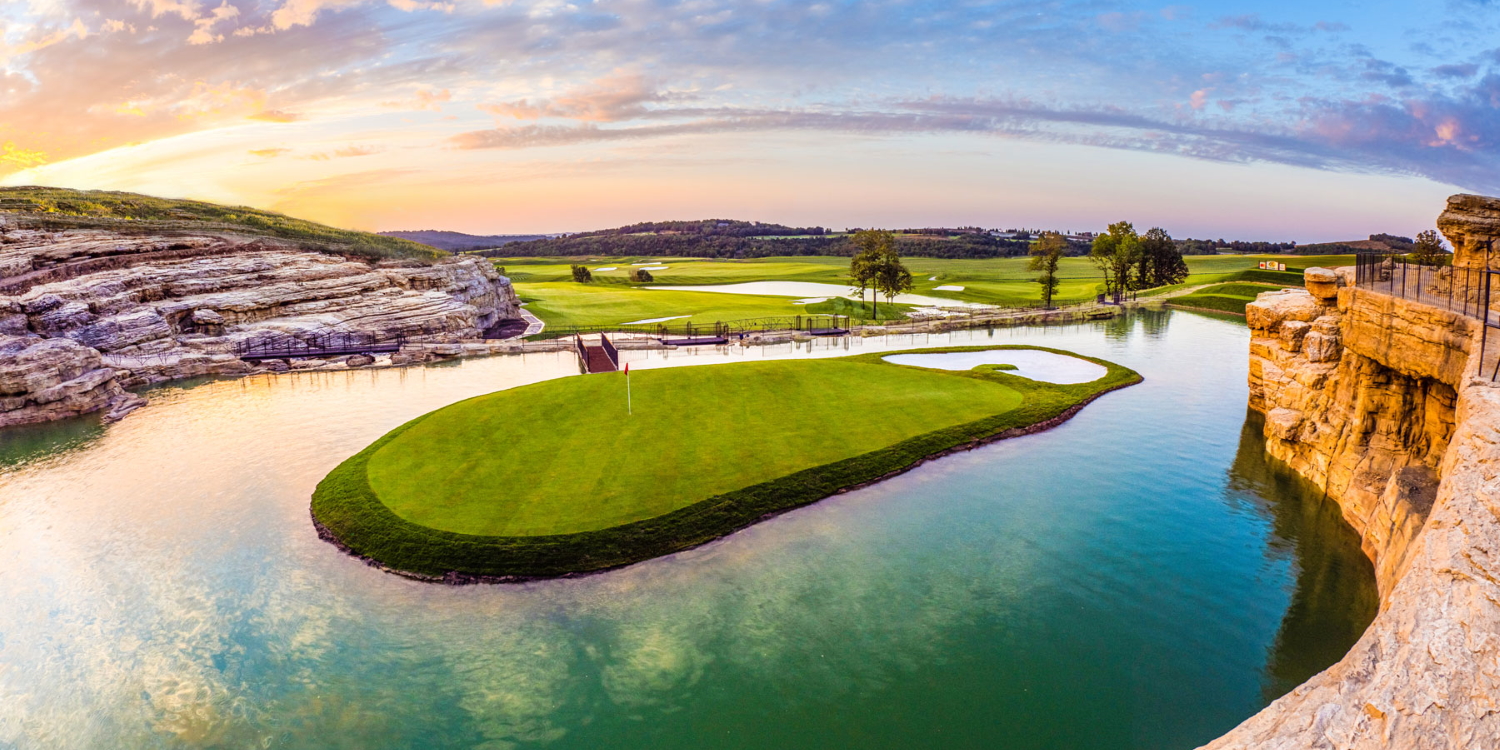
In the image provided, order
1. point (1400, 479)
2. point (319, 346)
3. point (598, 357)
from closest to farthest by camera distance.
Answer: point (1400, 479)
point (598, 357)
point (319, 346)

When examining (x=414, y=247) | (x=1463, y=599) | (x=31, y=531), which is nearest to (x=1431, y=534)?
(x=1463, y=599)

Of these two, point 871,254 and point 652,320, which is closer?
point 652,320

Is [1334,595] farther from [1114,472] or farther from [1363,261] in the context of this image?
[1363,261]

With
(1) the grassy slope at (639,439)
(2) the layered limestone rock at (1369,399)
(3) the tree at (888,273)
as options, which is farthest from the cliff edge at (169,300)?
(2) the layered limestone rock at (1369,399)

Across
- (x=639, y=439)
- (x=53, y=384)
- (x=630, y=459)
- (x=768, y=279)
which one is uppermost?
(x=768, y=279)

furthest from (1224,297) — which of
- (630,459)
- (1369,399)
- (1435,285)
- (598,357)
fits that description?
(630,459)

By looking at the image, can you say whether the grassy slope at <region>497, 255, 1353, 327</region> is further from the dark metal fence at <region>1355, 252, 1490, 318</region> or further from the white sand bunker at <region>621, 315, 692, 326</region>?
the dark metal fence at <region>1355, 252, 1490, 318</region>

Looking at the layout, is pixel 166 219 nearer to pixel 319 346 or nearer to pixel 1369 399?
pixel 319 346
